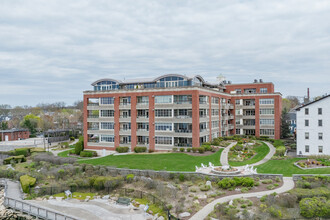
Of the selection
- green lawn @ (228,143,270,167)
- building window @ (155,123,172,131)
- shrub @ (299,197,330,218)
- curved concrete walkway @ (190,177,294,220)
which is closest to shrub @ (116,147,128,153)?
building window @ (155,123,172,131)

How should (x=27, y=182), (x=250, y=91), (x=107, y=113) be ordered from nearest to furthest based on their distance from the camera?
1. (x=27, y=182)
2. (x=107, y=113)
3. (x=250, y=91)

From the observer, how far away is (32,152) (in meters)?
57.8

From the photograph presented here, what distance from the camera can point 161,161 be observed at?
43.6 metres

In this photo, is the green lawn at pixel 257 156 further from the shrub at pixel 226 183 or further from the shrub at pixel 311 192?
the shrub at pixel 311 192

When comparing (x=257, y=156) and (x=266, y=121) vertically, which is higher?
(x=266, y=121)

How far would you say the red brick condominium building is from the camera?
52.2 meters

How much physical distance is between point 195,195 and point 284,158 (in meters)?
22.4

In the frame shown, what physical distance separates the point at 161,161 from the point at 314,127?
26853 millimetres

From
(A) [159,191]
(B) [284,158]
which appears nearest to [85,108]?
(A) [159,191]

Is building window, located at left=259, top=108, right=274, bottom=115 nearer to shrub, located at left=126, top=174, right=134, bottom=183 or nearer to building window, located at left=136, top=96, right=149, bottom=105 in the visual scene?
building window, located at left=136, top=96, right=149, bottom=105

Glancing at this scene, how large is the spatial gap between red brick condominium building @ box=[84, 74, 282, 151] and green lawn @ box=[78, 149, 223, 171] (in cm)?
557

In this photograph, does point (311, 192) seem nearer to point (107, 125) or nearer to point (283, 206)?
point (283, 206)

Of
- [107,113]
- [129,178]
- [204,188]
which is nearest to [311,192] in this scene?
[204,188]

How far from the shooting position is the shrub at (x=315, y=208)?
844 inches
